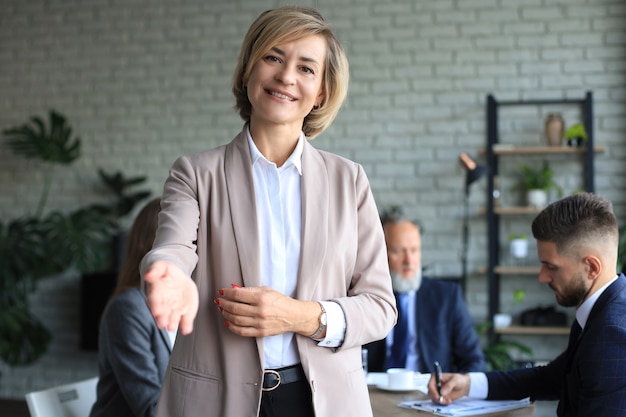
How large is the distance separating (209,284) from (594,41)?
5031 mm

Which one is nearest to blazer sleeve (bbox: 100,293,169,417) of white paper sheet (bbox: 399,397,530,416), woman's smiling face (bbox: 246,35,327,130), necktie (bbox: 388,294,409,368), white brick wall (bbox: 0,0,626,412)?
white paper sheet (bbox: 399,397,530,416)

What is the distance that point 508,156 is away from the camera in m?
5.83

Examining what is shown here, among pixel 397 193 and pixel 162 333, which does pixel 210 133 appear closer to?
pixel 397 193

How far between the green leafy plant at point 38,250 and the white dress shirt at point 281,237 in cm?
486

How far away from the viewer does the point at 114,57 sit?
21.4 ft

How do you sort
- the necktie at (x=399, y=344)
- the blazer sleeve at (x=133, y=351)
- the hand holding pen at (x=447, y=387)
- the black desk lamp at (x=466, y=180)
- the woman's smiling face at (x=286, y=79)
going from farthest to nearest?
the black desk lamp at (x=466, y=180)
the necktie at (x=399, y=344)
the blazer sleeve at (x=133, y=351)
the hand holding pen at (x=447, y=387)
the woman's smiling face at (x=286, y=79)

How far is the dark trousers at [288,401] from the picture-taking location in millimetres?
1282

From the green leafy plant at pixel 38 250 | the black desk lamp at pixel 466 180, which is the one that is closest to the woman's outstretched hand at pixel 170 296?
the black desk lamp at pixel 466 180

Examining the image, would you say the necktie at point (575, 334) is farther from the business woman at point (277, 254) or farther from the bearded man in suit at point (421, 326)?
the bearded man in suit at point (421, 326)

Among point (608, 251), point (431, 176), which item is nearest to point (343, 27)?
point (431, 176)

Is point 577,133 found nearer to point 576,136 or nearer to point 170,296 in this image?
point 576,136

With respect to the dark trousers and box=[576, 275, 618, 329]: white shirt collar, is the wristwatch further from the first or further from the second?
box=[576, 275, 618, 329]: white shirt collar

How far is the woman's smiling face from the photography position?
1.36 metres

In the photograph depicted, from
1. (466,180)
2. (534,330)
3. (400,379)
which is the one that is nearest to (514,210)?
(466,180)
